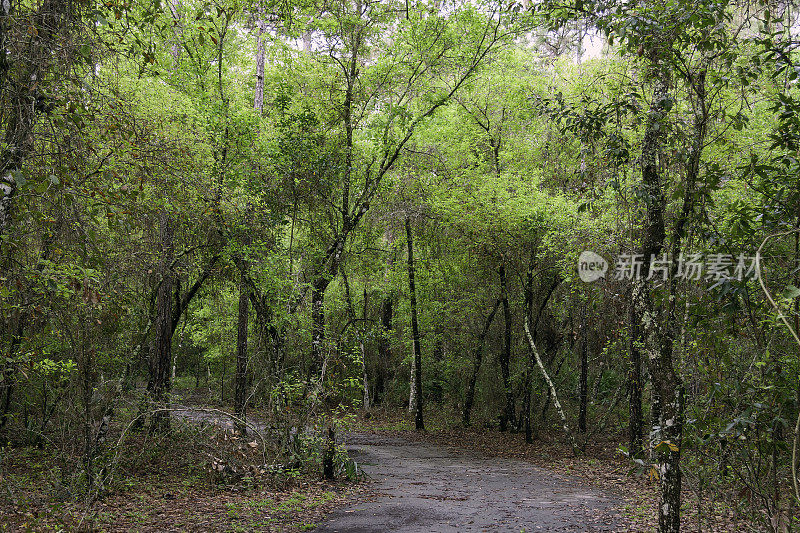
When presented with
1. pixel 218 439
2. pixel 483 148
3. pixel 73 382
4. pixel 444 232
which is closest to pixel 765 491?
pixel 218 439

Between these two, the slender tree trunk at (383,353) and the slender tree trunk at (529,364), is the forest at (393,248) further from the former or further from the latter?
the slender tree trunk at (383,353)

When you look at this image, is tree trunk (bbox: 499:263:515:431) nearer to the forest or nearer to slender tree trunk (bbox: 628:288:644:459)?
the forest

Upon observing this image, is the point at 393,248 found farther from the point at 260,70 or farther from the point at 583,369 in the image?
the point at 260,70

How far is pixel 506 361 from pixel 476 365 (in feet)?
5.40

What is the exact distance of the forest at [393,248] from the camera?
179 inches

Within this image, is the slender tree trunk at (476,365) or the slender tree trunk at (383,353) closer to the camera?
the slender tree trunk at (476,365)

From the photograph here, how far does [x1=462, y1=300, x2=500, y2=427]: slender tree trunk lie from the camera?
1994 centimetres

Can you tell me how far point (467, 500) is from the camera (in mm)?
10570

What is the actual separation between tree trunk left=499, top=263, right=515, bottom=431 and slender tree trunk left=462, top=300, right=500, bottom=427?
1.89ft

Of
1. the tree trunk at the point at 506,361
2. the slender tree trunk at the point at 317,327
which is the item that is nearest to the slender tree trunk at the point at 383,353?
the tree trunk at the point at 506,361

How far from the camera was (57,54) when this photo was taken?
441cm

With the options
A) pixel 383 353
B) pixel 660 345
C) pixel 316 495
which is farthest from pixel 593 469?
pixel 383 353

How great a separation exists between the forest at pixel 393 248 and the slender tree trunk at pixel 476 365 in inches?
9.3

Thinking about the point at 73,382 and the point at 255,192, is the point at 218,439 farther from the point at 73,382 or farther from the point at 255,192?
the point at 255,192
